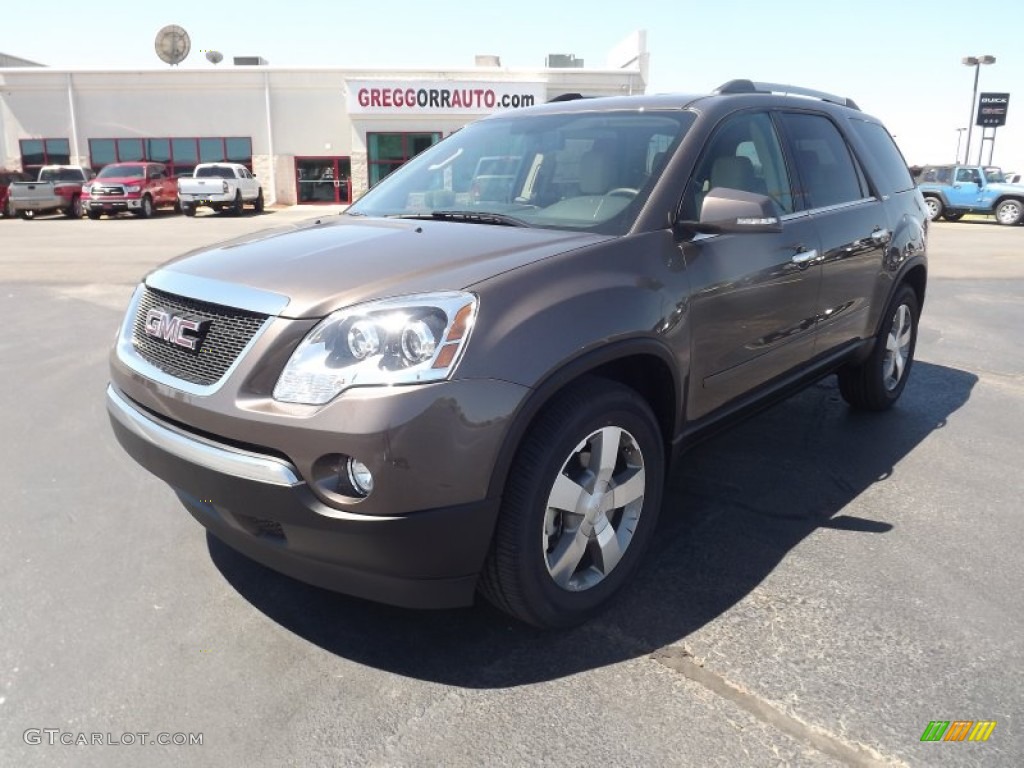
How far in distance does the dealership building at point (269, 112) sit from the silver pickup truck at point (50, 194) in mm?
6424

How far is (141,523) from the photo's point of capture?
3.63m

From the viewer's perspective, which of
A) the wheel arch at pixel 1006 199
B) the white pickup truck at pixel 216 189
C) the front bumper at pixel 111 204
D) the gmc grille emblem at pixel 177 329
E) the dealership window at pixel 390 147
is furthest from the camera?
the dealership window at pixel 390 147

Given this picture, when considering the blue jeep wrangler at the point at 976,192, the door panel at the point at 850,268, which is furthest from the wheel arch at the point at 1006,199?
the door panel at the point at 850,268

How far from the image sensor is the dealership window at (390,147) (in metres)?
33.7

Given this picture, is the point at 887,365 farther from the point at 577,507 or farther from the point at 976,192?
the point at 976,192

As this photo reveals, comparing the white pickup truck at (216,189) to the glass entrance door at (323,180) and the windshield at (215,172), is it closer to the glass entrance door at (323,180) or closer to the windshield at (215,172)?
the windshield at (215,172)

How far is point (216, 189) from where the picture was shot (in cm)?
2794

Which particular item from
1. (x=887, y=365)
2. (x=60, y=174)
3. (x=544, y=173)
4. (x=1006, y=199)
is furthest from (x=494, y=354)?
(x=60, y=174)

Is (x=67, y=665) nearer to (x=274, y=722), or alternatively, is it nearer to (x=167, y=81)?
(x=274, y=722)

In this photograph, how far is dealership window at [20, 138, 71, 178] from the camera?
112ft

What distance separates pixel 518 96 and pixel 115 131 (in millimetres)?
17056

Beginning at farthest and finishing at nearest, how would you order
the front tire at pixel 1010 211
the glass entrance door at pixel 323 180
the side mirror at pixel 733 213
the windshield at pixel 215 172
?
the glass entrance door at pixel 323 180 < the windshield at pixel 215 172 < the front tire at pixel 1010 211 < the side mirror at pixel 733 213

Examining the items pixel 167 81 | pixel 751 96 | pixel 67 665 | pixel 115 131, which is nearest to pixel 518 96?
pixel 167 81

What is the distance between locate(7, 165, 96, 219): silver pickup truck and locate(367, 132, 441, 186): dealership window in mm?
10943
